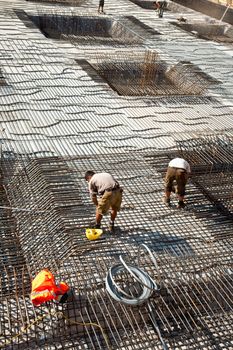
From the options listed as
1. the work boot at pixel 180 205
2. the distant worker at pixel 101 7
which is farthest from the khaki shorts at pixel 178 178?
the distant worker at pixel 101 7

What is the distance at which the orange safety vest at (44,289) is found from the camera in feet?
16.6

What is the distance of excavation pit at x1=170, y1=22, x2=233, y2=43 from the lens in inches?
756

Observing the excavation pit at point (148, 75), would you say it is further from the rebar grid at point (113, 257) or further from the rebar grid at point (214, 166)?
the rebar grid at point (113, 257)

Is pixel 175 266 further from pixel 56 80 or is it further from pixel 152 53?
pixel 152 53

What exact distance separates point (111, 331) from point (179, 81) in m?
9.98

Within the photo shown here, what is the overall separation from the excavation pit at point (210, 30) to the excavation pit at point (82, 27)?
124 inches

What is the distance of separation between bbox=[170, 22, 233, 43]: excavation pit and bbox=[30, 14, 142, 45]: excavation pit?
3.15 metres

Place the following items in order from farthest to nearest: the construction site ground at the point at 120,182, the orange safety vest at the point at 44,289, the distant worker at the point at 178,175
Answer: the distant worker at the point at 178,175
the construction site ground at the point at 120,182
the orange safety vest at the point at 44,289

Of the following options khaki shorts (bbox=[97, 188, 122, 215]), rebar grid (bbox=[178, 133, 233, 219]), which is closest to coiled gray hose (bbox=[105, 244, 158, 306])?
khaki shorts (bbox=[97, 188, 122, 215])

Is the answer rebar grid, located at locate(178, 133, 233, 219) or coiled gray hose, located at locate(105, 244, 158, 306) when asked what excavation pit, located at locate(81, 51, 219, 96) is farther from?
coiled gray hose, located at locate(105, 244, 158, 306)

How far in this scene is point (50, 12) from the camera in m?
17.8

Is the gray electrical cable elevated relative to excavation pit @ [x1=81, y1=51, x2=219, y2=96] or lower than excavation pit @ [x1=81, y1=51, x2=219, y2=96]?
lower

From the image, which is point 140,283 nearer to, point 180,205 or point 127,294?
point 127,294

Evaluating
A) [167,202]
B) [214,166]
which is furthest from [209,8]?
[167,202]
